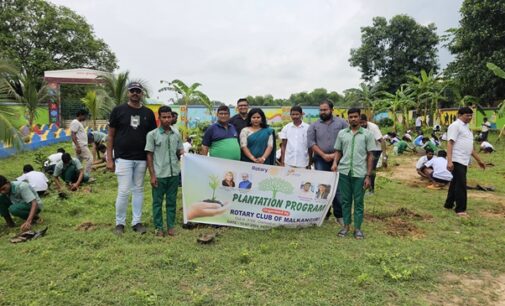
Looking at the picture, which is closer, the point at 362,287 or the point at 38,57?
the point at 362,287

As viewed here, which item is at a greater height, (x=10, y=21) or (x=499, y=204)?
(x=10, y=21)

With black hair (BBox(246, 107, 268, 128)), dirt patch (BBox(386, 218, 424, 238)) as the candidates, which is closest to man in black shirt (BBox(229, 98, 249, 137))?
black hair (BBox(246, 107, 268, 128))

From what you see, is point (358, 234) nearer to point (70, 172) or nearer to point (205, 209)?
point (205, 209)

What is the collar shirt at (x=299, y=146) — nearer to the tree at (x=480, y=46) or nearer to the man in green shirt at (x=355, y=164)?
the man in green shirt at (x=355, y=164)

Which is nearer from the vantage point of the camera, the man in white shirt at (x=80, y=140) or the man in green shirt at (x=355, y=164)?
the man in green shirt at (x=355, y=164)

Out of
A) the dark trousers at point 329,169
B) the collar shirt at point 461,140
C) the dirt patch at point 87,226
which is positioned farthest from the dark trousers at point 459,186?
the dirt patch at point 87,226

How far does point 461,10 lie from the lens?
771 inches

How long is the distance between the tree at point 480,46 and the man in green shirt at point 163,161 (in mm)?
19111

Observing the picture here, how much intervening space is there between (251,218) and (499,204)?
4.60 metres

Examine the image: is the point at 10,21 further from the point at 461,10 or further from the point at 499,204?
the point at 499,204

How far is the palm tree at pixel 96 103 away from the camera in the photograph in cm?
1674

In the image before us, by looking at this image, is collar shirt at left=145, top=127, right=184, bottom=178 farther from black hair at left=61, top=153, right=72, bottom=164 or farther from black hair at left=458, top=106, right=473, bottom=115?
black hair at left=458, top=106, right=473, bottom=115

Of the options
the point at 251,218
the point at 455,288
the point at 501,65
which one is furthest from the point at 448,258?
the point at 501,65

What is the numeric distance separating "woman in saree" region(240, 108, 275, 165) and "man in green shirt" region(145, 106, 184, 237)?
34.8 inches
